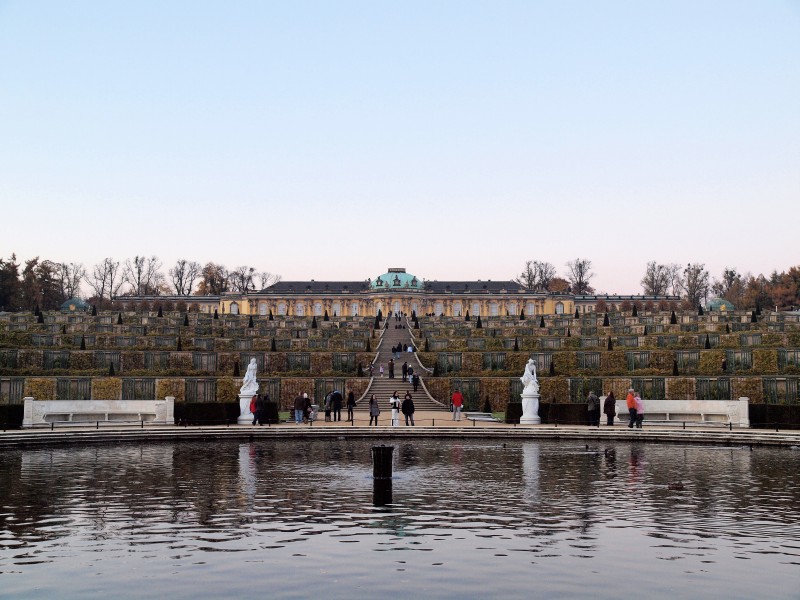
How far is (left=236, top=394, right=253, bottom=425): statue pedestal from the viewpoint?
4125 centimetres

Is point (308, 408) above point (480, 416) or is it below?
above

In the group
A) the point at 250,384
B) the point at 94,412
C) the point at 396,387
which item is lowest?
the point at 94,412

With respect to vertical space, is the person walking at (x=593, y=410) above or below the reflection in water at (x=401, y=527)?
above

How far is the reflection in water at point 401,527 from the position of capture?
1277cm

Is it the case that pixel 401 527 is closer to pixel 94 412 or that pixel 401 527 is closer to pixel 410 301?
pixel 94 412

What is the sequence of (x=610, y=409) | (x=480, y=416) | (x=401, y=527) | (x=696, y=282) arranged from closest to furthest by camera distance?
(x=401, y=527) < (x=610, y=409) < (x=480, y=416) < (x=696, y=282)

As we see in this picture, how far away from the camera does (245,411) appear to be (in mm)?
41375

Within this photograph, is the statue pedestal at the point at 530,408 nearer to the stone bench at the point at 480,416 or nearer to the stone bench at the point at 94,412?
the stone bench at the point at 480,416

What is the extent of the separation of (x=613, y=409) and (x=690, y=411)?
4421 mm

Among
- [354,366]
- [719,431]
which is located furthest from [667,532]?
[354,366]

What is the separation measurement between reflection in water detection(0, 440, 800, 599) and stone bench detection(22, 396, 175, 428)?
11651mm

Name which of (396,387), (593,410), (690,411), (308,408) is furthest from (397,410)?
(690,411)

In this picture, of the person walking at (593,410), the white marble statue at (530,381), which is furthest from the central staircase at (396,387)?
the person walking at (593,410)

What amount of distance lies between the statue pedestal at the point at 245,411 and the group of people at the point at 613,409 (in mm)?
14963
